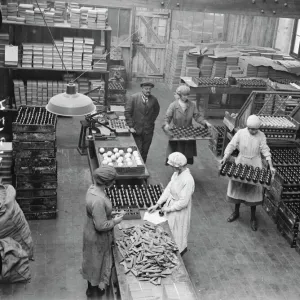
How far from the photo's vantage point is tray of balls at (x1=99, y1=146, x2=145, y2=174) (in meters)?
8.67

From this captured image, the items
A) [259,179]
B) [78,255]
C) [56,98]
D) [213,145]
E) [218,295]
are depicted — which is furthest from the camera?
[213,145]

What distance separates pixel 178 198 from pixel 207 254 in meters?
1.55

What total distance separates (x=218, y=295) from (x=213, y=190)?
3615 millimetres

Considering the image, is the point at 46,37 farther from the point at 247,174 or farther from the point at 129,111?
the point at 247,174

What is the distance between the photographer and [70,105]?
616 cm

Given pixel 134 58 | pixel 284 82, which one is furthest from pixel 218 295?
pixel 134 58

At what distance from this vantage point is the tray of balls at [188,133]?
32.1ft

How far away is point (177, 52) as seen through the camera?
17062mm

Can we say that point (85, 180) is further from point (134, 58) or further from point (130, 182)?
point (134, 58)

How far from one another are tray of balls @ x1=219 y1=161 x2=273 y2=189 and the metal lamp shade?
3117 mm

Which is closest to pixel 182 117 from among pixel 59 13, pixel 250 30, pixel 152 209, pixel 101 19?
pixel 152 209

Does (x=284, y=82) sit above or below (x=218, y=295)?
above

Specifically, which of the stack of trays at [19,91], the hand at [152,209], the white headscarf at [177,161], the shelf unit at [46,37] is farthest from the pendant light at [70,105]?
the stack of trays at [19,91]

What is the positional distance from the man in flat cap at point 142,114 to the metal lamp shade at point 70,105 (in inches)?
149
